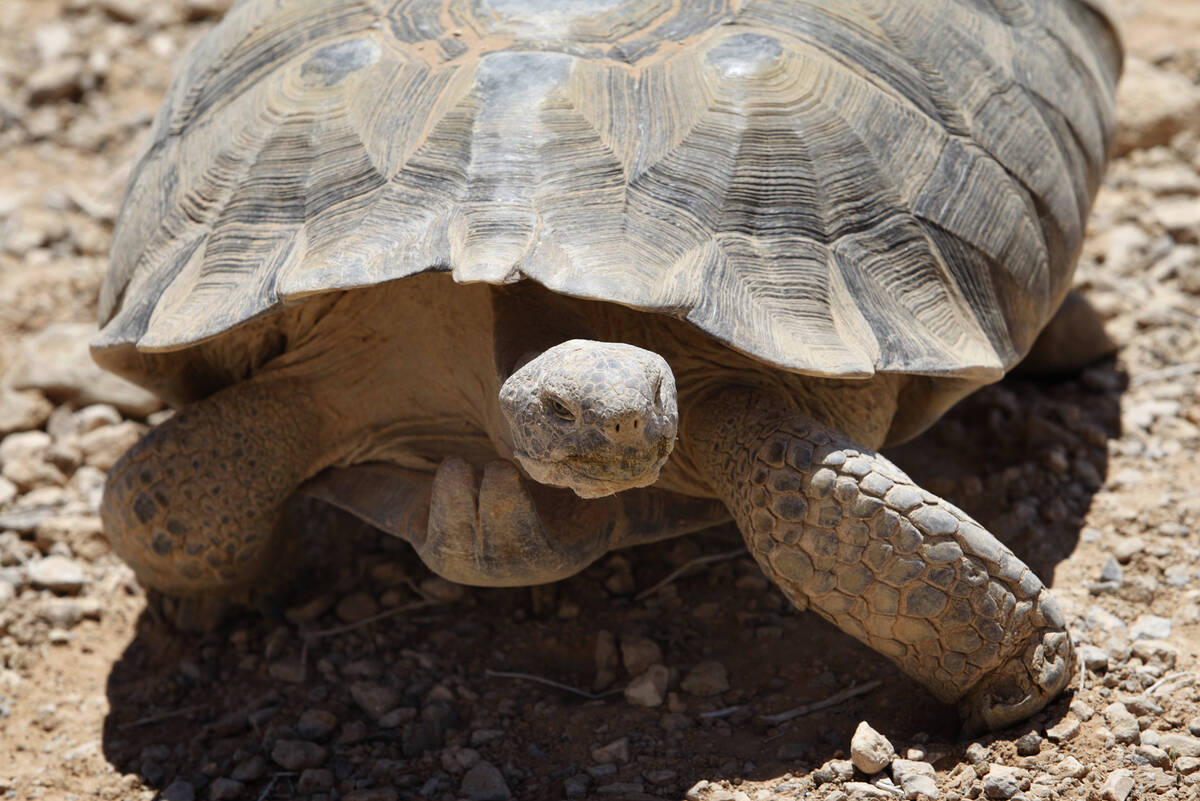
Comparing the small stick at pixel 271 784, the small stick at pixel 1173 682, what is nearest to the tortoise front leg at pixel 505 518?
the small stick at pixel 271 784

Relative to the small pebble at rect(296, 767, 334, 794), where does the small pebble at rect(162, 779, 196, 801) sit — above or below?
below

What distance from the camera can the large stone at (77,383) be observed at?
14.2 feet

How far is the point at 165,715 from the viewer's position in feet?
10.8

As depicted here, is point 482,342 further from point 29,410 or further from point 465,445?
point 29,410

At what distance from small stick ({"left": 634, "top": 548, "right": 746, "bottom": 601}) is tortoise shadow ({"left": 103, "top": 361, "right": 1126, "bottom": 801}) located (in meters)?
0.02

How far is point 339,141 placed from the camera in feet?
10.2

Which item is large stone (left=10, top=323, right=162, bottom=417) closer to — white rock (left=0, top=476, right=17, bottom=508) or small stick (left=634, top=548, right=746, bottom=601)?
white rock (left=0, top=476, right=17, bottom=508)

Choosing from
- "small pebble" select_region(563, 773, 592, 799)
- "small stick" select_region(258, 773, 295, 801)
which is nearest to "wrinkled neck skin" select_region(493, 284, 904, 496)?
"small pebble" select_region(563, 773, 592, 799)

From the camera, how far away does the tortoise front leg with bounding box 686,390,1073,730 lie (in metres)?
2.75

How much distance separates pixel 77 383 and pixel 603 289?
2434 mm

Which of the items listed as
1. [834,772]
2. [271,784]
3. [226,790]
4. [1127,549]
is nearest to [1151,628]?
[1127,549]

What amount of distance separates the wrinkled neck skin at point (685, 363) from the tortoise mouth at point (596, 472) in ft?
1.50

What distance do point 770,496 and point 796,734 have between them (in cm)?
57

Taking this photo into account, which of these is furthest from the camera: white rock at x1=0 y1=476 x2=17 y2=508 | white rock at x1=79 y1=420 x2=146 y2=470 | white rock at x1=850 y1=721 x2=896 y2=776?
white rock at x1=79 y1=420 x2=146 y2=470
